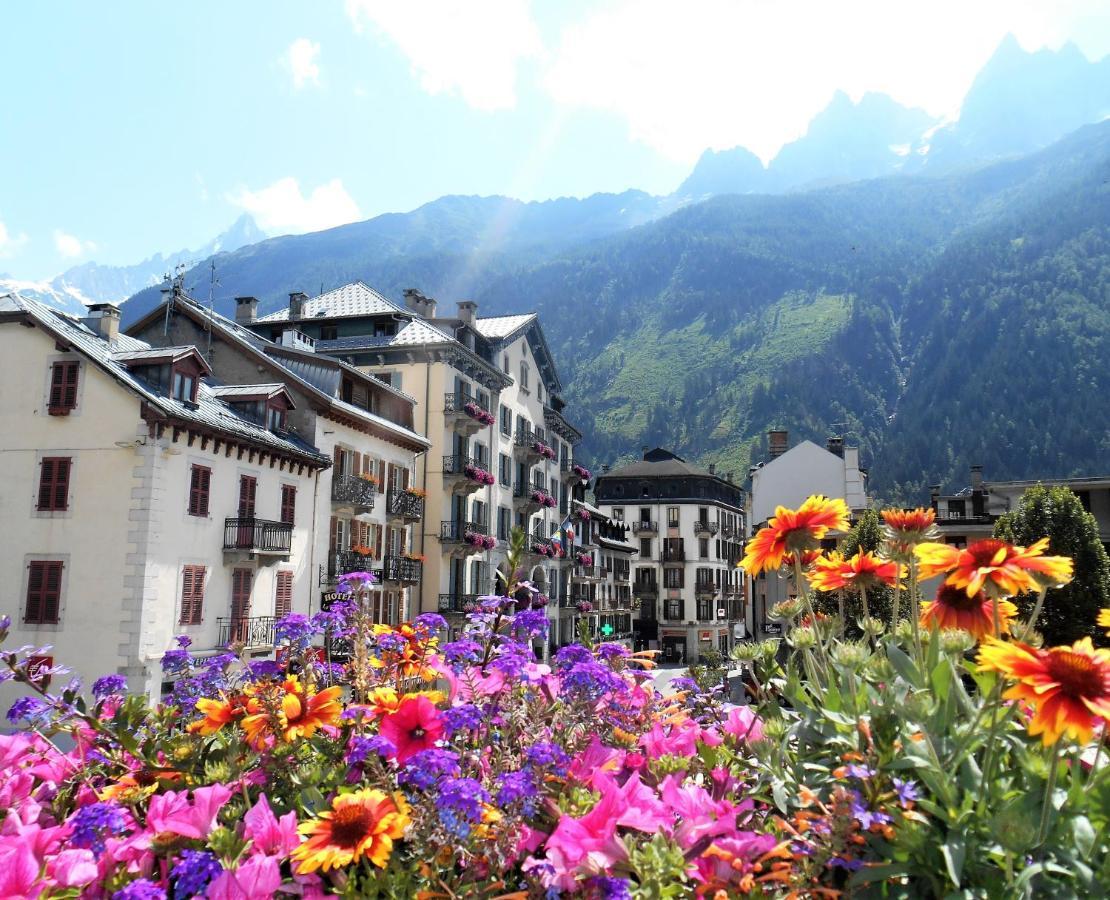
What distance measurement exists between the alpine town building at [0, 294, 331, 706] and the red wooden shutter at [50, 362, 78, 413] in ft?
0.13

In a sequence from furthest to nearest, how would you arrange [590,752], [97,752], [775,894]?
1. [97,752]
2. [590,752]
3. [775,894]

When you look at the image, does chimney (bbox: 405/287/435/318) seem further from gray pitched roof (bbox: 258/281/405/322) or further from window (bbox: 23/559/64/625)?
window (bbox: 23/559/64/625)

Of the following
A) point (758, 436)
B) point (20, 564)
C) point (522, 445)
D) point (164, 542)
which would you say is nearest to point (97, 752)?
point (164, 542)

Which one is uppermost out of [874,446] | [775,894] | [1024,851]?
[874,446]

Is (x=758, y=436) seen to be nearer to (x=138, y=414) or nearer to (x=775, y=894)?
(x=138, y=414)

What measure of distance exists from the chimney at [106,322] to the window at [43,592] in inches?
291

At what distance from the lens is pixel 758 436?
184 m

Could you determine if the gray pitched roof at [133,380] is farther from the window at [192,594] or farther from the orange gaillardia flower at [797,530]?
the orange gaillardia flower at [797,530]

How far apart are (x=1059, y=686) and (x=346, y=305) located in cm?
4776

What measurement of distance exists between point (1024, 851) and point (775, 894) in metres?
0.77

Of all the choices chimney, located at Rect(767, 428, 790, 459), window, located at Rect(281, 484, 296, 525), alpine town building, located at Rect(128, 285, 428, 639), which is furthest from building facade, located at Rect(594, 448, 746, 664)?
window, located at Rect(281, 484, 296, 525)

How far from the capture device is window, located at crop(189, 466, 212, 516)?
2614 cm

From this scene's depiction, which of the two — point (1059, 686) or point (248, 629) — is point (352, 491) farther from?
point (1059, 686)

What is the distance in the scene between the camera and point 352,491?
33656 millimetres
